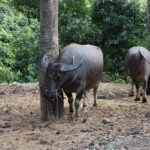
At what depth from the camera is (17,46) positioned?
65.1ft

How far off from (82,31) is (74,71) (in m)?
8.06

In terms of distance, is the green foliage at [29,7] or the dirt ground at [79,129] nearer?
the dirt ground at [79,129]

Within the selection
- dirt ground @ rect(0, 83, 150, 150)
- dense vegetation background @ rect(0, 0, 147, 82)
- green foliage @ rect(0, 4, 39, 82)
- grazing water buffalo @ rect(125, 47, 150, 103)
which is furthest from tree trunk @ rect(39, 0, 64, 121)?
green foliage @ rect(0, 4, 39, 82)

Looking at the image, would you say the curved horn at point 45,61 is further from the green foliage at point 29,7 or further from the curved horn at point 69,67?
the green foliage at point 29,7

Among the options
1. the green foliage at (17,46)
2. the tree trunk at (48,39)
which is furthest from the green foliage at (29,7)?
the tree trunk at (48,39)

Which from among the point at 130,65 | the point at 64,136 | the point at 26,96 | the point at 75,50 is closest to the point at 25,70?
the point at 26,96

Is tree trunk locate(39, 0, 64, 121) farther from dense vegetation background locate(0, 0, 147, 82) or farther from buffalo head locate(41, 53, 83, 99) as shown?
dense vegetation background locate(0, 0, 147, 82)

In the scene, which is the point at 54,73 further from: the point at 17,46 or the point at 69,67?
the point at 17,46

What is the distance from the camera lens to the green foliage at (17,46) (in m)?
18.2

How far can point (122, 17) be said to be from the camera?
14859 mm

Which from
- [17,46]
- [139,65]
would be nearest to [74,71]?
[139,65]

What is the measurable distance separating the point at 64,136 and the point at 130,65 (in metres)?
5.11

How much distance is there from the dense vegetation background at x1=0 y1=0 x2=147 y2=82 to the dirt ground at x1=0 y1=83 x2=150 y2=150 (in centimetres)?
652

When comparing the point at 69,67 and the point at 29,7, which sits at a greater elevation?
the point at 29,7
